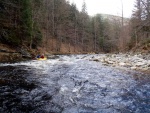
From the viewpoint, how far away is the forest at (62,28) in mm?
18530

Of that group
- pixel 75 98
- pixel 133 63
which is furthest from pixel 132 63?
pixel 75 98

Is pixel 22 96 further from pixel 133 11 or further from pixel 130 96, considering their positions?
pixel 133 11

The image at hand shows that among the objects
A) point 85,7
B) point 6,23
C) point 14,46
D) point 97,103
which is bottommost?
point 97,103

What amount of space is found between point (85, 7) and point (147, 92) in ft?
167

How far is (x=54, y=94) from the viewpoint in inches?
200

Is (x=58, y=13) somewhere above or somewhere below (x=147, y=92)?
above

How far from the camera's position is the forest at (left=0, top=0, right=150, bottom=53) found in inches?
730

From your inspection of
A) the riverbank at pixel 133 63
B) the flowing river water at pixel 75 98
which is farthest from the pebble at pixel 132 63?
the flowing river water at pixel 75 98

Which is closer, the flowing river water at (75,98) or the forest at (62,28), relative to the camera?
the flowing river water at (75,98)

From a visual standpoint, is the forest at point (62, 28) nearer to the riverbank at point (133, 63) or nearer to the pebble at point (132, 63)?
the riverbank at point (133, 63)

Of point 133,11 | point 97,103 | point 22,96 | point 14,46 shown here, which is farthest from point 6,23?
point 133,11

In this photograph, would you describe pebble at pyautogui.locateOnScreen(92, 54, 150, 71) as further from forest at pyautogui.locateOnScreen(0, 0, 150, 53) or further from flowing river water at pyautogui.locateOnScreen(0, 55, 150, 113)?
flowing river water at pyautogui.locateOnScreen(0, 55, 150, 113)

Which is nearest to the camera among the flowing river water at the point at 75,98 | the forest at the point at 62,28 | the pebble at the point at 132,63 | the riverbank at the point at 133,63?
the flowing river water at the point at 75,98

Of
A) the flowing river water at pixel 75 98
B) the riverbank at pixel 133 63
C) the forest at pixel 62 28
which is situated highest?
the forest at pixel 62 28
